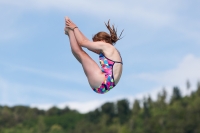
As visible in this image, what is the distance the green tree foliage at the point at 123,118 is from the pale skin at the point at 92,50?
488ft

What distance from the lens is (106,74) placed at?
12484 millimetres

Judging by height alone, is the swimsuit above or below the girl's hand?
below

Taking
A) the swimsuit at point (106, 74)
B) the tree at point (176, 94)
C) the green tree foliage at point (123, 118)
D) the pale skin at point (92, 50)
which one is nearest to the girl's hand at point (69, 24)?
the pale skin at point (92, 50)

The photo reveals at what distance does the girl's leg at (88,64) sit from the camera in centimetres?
1237

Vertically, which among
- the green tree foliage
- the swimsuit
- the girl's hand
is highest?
the green tree foliage

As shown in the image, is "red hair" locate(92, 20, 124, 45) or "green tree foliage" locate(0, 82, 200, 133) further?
"green tree foliage" locate(0, 82, 200, 133)

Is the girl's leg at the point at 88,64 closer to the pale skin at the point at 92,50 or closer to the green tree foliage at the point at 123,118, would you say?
the pale skin at the point at 92,50

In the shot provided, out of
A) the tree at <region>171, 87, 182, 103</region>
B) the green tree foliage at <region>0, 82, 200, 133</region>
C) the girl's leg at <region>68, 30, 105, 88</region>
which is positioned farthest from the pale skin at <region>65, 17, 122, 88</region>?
the tree at <region>171, 87, 182, 103</region>

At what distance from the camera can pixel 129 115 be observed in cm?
18838

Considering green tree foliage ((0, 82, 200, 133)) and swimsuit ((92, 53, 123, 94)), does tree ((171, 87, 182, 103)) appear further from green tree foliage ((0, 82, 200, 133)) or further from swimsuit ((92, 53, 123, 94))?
swimsuit ((92, 53, 123, 94))

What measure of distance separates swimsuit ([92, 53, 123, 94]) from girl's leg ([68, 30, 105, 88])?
75 mm

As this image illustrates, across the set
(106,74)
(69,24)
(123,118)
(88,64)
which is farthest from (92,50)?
(123,118)

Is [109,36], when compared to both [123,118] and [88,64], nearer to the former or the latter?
[88,64]

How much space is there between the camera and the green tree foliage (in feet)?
547
